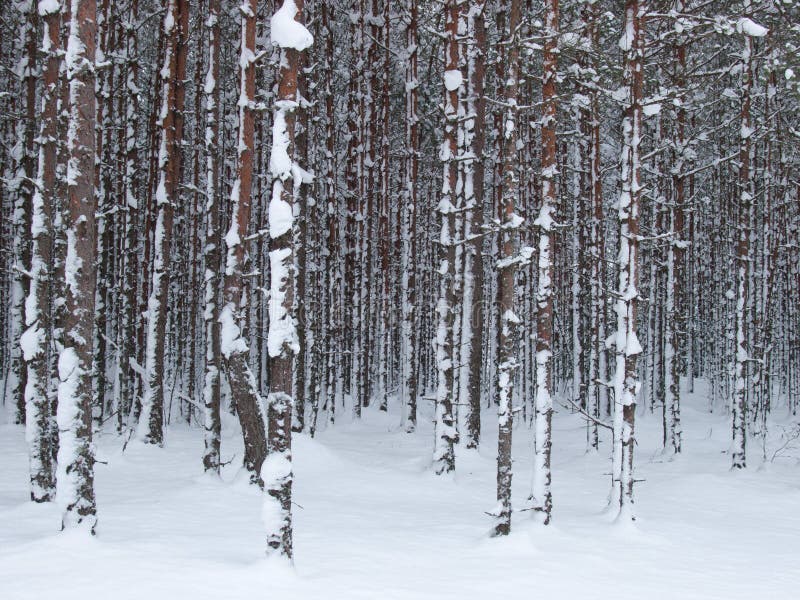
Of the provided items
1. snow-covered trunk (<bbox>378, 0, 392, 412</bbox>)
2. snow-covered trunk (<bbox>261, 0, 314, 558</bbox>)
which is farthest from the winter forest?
snow-covered trunk (<bbox>378, 0, 392, 412</bbox>)

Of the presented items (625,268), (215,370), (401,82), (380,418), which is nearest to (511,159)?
(625,268)

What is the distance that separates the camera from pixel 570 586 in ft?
21.2

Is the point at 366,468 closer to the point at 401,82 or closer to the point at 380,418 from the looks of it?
the point at 380,418

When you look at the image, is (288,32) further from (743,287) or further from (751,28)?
(743,287)

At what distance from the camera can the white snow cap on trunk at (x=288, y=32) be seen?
6.07 m

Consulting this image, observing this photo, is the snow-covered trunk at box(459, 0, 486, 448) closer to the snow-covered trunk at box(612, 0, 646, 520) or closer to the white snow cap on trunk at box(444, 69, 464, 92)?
the white snow cap on trunk at box(444, 69, 464, 92)

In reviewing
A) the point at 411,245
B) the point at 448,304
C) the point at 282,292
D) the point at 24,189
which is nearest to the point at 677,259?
the point at 448,304

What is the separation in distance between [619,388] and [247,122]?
6.60m

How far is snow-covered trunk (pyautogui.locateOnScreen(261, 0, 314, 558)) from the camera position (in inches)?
242

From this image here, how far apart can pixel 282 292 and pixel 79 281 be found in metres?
2.18

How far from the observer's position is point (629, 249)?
A: 30.0 ft

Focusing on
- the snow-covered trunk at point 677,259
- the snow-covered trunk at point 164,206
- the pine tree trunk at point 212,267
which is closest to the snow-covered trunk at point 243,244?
the pine tree trunk at point 212,267

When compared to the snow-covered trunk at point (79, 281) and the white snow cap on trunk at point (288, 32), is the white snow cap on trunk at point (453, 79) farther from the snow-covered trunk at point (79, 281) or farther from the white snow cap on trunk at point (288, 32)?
the snow-covered trunk at point (79, 281)

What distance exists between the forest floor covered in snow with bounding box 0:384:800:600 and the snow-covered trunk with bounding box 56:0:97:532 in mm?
688
